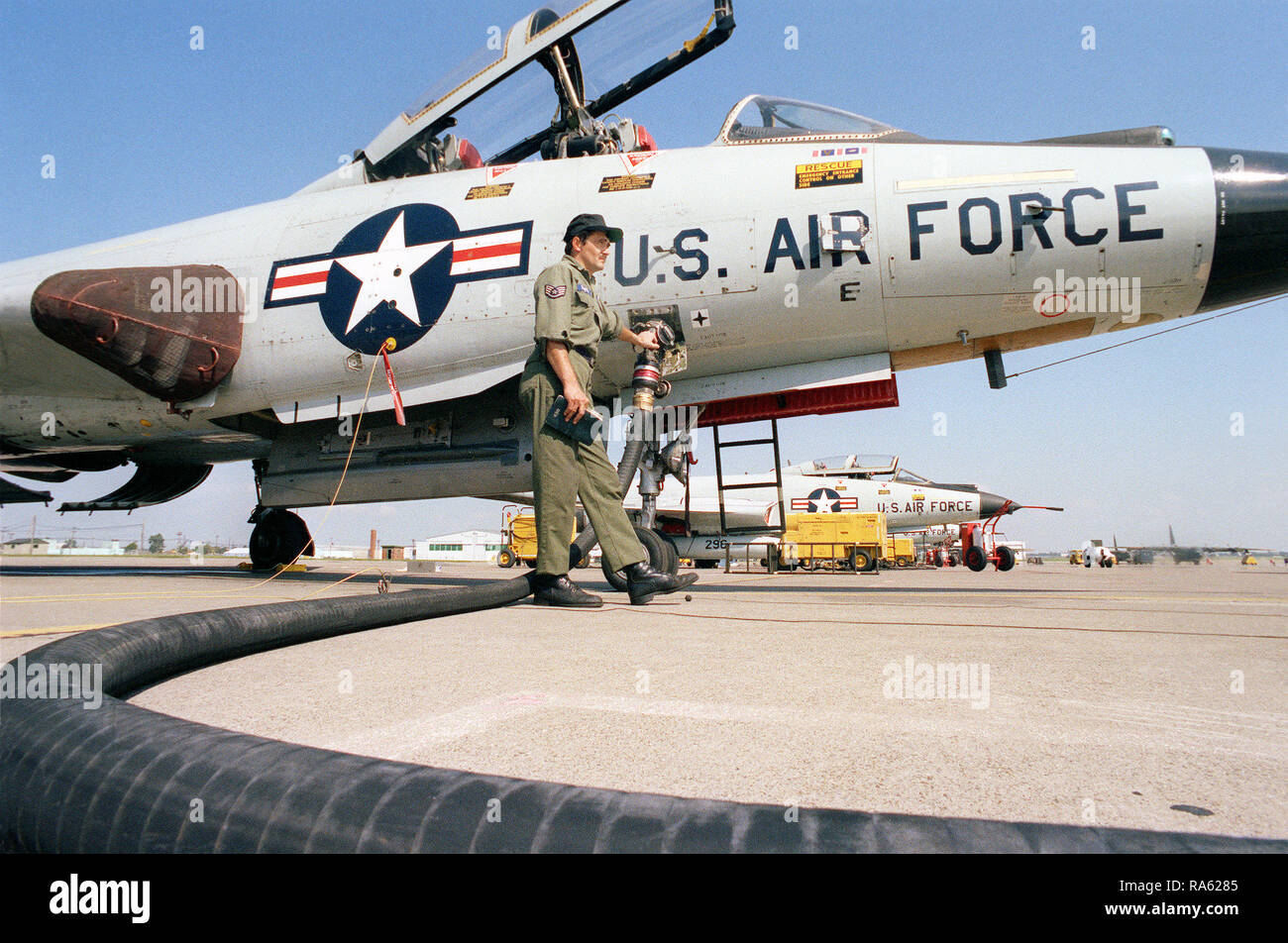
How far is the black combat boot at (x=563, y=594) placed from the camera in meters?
3.75

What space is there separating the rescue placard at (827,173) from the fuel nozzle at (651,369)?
56.2 inches

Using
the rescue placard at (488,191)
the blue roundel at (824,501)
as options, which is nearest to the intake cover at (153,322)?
the rescue placard at (488,191)

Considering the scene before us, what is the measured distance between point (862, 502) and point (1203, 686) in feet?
64.4

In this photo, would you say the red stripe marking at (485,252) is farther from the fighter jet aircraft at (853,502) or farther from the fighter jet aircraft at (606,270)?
the fighter jet aircraft at (853,502)

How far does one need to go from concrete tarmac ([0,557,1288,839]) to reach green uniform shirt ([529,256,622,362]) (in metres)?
1.51

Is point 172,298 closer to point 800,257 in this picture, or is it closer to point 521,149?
point 521,149

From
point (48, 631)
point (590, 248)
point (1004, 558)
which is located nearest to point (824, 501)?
point (1004, 558)

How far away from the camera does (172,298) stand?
5.85 meters

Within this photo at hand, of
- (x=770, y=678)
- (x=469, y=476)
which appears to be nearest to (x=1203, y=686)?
(x=770, y=678)

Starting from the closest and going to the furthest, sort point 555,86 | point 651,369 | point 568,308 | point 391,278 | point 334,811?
point 334,811 → point 568,308 → point 651,369 → point 391,278 → point 555,86

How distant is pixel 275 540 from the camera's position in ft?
26.4

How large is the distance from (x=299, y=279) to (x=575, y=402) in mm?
3763

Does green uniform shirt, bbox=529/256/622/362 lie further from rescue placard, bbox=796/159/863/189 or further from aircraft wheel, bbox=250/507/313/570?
aircraft wheel, bbox=250/507/313/570

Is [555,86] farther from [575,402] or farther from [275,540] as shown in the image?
[275,540]
